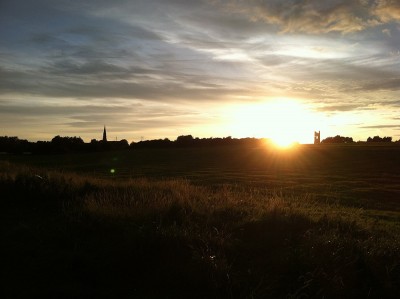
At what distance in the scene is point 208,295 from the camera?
6812 millimetres

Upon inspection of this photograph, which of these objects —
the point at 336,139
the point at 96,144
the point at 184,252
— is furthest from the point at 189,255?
the point at 336,139

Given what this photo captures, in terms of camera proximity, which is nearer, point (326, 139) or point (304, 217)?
point (304, 217)

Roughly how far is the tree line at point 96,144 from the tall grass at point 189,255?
101 meters

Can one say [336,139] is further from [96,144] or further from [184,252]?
[184,252]

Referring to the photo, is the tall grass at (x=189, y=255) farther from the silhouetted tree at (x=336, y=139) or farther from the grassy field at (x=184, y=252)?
the silhouetted tree at (x=336, y=139)

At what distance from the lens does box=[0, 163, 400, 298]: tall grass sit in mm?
7004

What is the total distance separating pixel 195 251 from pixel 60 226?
364cm

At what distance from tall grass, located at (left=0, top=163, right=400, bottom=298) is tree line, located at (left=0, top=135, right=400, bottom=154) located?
331 ft

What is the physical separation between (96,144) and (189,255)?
110 meters

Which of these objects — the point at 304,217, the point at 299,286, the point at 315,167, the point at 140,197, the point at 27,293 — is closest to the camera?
the point at 27,293

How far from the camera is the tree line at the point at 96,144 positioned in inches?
4251

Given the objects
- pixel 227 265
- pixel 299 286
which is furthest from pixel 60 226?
pixel 299 286

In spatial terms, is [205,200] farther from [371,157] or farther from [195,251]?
[371,157]

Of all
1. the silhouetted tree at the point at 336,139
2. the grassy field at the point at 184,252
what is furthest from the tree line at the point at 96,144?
the grassy field at the point at 184,252
